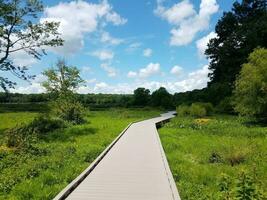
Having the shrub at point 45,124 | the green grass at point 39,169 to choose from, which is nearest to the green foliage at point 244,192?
the green grass at point 39,169

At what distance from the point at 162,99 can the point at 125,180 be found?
93258 millimetres

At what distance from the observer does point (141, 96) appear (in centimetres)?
11638

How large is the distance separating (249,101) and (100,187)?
32.3 meters

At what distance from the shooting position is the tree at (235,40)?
200 feet

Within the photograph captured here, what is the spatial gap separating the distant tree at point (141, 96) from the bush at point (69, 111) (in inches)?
2830

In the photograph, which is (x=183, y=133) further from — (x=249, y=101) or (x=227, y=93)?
(x=227, y=93)

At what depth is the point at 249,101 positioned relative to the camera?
39.8 meters

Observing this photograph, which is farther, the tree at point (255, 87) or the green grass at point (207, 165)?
the tree at point (255, 87)

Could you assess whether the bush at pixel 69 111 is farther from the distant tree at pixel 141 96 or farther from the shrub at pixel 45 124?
the distant tree at pixel 141 96

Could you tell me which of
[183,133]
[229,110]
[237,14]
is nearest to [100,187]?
[183,133]

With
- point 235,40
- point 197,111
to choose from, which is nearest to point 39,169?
point 197,111

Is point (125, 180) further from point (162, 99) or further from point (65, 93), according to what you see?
point (162, 99)

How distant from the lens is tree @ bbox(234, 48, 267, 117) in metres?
38.8

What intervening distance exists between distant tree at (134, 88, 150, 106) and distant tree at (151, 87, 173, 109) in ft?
15.9
